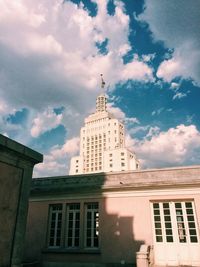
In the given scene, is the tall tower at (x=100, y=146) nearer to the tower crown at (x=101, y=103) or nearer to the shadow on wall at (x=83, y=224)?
the tower crown at (x=101, y=103)

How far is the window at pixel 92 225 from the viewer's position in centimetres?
1213

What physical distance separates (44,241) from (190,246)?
7244mm

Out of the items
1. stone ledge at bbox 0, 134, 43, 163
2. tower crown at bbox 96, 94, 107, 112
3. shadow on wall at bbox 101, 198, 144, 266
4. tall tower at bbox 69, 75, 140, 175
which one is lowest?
shadow on wall at bbox 101, 198, 144, 266

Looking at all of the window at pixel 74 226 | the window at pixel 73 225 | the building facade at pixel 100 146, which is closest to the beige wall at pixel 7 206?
the window at pixel 74 226

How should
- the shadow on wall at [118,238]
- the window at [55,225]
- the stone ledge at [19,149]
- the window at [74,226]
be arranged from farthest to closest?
the window at [55,225] < the window at [74,226] < the shadow on wall at [118,238] < the stone ledge at [19,149]

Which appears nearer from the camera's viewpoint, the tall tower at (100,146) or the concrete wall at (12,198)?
the concrete wall at (12,198)

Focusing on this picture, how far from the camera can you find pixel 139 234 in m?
11.3

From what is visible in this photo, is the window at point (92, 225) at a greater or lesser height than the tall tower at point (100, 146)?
lesser

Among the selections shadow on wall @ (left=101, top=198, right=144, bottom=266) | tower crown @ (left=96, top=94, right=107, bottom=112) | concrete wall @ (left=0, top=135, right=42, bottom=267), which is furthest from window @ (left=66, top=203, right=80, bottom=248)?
tower crown @ (left=96, top=94, right=107, bottom=112)

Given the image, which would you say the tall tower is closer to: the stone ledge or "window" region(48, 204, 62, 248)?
"window" region(48, 204, 62, 248)

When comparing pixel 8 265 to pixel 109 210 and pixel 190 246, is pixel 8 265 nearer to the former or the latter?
pixel 109 210

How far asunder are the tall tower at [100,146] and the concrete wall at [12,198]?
262 feet

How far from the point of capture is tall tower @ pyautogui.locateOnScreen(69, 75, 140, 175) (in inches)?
3425

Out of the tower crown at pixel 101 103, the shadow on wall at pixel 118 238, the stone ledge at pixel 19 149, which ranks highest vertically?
the tower crown at pixel 101 103
